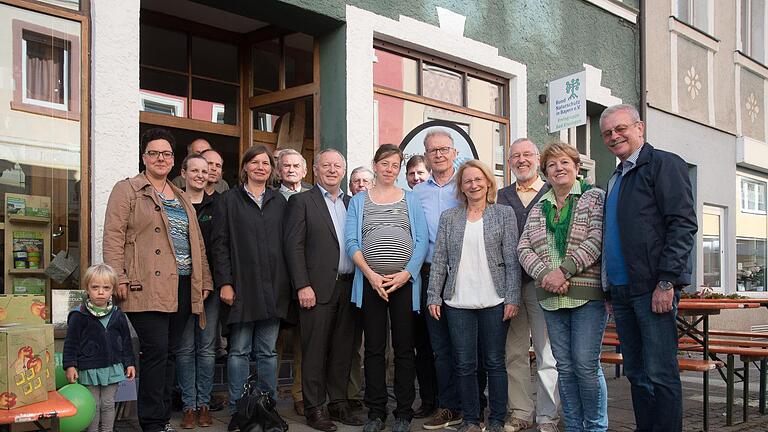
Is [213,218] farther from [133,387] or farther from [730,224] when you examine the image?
[730,224]

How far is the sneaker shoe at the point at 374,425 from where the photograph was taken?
4789 millimetres

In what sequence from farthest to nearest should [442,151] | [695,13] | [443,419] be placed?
1. [695,13]
2. [442,151]
3. [443,419]

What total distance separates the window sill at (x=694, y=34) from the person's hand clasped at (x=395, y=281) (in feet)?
29.2

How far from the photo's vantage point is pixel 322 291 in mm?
4973

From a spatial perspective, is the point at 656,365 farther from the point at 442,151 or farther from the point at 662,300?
the point at 442,151

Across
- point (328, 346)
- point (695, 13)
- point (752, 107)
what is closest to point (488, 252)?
point (328, 346)

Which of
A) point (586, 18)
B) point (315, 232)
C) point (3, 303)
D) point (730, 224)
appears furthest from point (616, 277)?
point (730, 224)

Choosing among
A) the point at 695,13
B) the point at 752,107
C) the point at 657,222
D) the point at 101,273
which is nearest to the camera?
the point at 657,222

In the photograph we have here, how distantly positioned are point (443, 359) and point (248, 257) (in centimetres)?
150

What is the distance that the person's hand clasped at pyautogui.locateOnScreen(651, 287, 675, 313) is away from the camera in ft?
12.5

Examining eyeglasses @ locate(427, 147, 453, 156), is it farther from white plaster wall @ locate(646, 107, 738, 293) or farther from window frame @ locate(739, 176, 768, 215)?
window frame @ locate(739, 176, 768, 215)

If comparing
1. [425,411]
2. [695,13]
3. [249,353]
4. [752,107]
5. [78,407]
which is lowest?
[425,411]

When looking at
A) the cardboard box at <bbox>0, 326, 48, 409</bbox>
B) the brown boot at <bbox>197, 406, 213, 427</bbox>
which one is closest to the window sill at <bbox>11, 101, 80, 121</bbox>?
the cardboard box at <bbox>0, 326, 48, 409</bbox>

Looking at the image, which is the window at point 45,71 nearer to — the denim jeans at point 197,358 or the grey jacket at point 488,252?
the denim jeans at point 197,358
